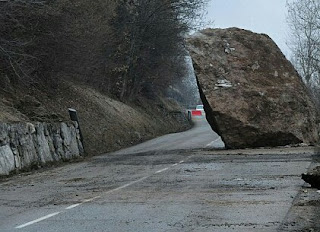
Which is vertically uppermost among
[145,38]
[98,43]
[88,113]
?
[145,38]

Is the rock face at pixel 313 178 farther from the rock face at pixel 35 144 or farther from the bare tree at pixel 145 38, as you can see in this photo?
the bare tree at pixel 145 38

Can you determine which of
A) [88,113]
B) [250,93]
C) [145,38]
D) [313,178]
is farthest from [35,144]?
[145,38]

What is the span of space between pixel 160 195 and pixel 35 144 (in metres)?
10.3

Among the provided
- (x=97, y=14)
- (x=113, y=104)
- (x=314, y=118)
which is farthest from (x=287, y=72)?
(x=113, y=104)

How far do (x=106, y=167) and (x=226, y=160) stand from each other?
396 cm

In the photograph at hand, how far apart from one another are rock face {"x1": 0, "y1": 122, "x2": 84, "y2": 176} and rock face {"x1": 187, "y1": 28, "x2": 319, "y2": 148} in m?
Answer: 5.83

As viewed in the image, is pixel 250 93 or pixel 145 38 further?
pixel 145 38

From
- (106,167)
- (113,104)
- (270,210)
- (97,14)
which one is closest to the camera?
(270,210)

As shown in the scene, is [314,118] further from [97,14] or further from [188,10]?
[188,10]

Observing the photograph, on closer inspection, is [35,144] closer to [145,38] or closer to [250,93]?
[250,93]

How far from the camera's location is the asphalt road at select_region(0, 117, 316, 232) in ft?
31.2

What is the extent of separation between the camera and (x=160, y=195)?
41.8ft

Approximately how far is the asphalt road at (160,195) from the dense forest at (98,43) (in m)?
6.29

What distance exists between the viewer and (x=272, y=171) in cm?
1673
